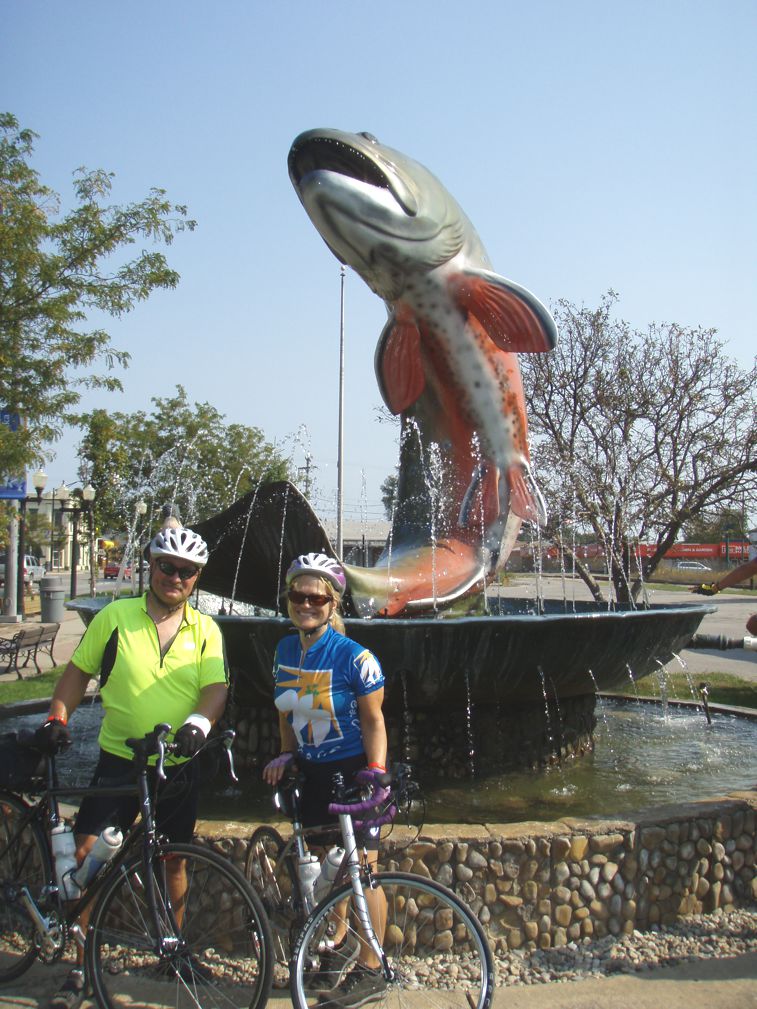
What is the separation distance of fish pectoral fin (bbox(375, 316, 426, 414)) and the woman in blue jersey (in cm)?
381

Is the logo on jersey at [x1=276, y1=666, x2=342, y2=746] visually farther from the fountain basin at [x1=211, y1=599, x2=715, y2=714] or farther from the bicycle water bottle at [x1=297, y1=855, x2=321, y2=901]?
the fountain basin at [x1=211, y1=599, x2=715, y2=714]

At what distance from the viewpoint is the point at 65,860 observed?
2.85 metres

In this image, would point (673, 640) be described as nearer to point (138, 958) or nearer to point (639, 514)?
point (138, 958)

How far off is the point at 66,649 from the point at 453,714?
411 inches

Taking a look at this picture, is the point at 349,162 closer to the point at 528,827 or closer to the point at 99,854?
the point at 528,827

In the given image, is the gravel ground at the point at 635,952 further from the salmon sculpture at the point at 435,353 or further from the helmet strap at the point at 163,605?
the salmon sculpture at the point at 435,353

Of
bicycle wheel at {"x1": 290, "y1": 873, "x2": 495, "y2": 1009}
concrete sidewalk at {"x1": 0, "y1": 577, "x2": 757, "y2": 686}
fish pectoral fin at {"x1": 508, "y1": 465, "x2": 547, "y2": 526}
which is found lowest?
concrete sidewalk at {"x1": 0, "y1": 577, "x2": 757, "y2": 686}

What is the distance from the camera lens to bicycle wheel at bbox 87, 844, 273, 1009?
2625 mm

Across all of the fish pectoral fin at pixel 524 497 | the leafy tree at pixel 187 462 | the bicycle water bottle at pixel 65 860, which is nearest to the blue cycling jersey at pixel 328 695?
the bicycle water bottle at pixel 65 860

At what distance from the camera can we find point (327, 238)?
6.20 metres

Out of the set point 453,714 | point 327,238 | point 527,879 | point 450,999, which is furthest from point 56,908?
point 327,238

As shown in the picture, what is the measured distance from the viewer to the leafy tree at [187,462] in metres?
31.5

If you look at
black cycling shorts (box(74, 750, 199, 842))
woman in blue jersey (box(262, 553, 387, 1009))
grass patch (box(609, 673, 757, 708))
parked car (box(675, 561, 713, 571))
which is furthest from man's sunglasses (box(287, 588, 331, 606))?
parked car (box(675, 561, 713, 571))

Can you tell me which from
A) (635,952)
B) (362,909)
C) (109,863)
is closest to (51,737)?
(109,863)
